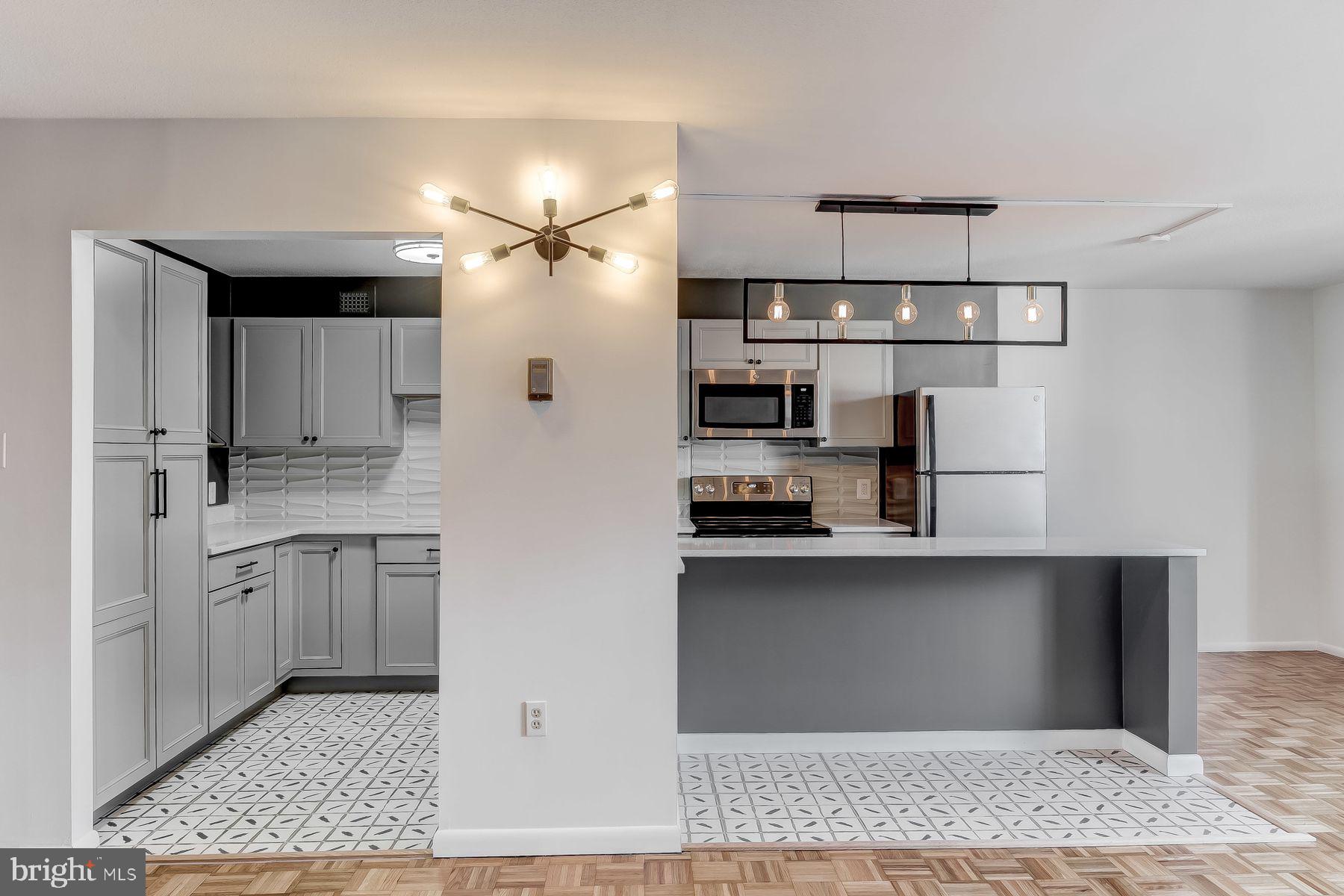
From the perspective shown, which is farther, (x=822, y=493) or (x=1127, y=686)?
Answer: (x=822, y=493)

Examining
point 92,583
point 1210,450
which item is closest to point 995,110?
point 92,583

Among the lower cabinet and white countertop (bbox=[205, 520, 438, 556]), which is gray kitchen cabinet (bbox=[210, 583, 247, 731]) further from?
white countertop (bbox=[205, 520, 438, 556])

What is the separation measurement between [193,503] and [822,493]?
11.8ft

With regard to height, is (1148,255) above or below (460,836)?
above

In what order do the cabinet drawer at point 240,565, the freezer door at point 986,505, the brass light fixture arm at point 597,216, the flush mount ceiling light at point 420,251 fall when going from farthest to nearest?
the freezer door at point 986,505 < the flush mount ceiling light at point 420,251 < the cabinet drawer at point 240,565 < the brass light fixture arm at point 597,216

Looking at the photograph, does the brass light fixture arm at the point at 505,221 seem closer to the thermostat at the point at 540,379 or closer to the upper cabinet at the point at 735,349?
the thermostat at the point at 540,379

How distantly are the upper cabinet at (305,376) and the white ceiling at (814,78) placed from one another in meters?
2.03

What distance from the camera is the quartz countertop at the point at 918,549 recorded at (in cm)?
319

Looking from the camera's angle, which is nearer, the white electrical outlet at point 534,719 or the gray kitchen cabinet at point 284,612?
the white electrical outlet at point 534,719

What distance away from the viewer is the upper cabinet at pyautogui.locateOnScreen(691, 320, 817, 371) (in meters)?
4.98

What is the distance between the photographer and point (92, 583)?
2.73 m

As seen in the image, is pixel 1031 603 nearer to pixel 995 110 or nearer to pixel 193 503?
pixel 995 110

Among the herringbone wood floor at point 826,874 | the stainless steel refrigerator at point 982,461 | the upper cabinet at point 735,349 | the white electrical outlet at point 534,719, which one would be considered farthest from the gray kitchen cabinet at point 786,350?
the herringbone wood floor at point 826,874

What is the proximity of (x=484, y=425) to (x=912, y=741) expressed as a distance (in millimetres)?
2328
